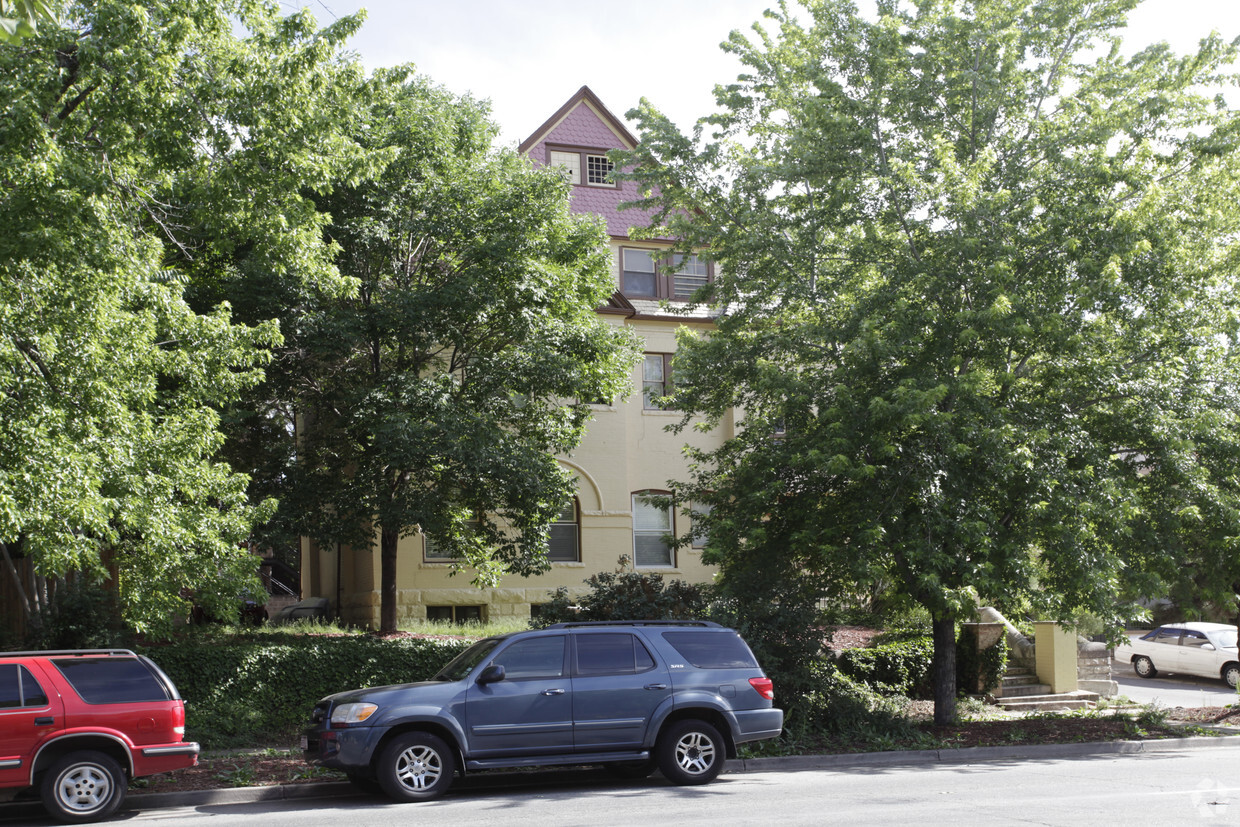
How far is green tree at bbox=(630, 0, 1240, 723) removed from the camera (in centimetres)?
1395

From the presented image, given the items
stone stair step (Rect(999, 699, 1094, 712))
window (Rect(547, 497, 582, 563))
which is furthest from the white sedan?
window (Rect(547, 497, 582, 563))

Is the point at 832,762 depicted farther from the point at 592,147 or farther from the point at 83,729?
the point at 592,147

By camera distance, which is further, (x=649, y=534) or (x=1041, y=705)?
(x=649, y=534)

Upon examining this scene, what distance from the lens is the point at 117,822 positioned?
30.5 ft

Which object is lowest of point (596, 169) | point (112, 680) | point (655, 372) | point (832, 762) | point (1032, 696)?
point (1032, 696)

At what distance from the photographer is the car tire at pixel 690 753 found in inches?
423

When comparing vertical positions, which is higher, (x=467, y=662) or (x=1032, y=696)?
(x=467, y=662)

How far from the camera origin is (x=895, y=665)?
18.0m

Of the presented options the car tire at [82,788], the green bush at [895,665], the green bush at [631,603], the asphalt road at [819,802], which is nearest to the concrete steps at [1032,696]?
the green bush at [895,665]

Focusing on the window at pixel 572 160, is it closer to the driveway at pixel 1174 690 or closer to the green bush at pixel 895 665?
the green bush at pixel 895 665

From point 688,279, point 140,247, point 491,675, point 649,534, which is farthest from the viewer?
point 688,279

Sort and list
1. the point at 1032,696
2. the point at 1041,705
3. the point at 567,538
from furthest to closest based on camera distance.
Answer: the point at 567,538 < the point at 1032,696 < the point at 1041,705

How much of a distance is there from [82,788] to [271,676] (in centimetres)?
531

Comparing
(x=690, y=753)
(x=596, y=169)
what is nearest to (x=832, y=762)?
(x=690, y=753)
